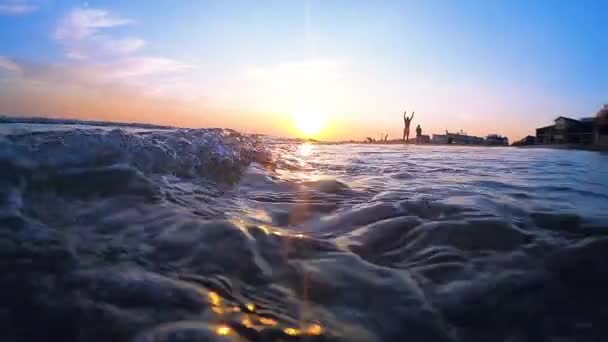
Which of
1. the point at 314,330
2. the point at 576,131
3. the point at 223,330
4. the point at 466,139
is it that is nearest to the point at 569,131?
the point at 576,131

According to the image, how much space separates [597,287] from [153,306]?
6.25 feet

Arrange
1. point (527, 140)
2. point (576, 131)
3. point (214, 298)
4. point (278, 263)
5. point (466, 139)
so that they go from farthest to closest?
point (466, 139) → point (527, 140) → point (576, 131) → point (278, 263) → point (214, 298)

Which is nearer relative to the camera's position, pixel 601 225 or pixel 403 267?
pixel 403 267

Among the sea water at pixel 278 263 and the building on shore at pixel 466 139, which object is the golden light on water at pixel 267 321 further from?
the building on shore at pixel 466 139

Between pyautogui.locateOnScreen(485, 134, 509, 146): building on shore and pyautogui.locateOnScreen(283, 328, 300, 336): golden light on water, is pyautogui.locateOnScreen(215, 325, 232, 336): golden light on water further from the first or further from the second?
pyautogui.locateOnScreen(485, 134, 509, 146): building on shore

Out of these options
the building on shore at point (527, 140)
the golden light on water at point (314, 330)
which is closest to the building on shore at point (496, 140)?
the building on shore at point (527, 140)

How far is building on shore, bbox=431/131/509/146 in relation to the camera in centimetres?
3534

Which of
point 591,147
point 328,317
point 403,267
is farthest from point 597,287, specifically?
point 591,147

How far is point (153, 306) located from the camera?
128 cm

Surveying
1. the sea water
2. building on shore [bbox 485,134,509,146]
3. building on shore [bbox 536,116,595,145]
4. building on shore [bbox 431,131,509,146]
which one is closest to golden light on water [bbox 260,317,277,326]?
the sea water

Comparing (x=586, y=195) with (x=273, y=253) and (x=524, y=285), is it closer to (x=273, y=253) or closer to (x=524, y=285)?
(x=524, y=285)

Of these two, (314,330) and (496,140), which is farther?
(496,140)

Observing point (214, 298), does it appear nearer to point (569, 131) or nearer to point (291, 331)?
point (291, 331)

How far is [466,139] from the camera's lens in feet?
117
